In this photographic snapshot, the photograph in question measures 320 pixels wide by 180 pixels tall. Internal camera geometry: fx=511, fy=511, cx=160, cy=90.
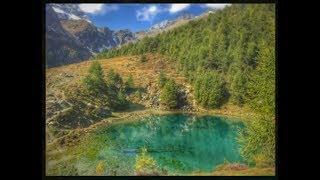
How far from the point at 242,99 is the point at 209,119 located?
2.71 feet

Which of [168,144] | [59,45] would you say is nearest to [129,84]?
[168,144]

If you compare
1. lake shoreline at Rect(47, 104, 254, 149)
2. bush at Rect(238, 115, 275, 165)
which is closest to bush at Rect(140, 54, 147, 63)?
lake shoreline at Rect(47, 104, 254, 149)

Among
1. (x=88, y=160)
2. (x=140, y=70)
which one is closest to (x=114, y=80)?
(x=140, y=70)

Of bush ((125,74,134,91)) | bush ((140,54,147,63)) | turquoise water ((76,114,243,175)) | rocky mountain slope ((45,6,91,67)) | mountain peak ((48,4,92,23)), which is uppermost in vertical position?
mountain peak ((48,4,92,23))

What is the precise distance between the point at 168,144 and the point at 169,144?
0.02m

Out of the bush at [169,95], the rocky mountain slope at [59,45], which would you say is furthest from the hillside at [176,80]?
the rocky mountain slope at [59,45]

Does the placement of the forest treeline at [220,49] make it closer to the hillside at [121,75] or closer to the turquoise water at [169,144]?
the hillside at [121,75]

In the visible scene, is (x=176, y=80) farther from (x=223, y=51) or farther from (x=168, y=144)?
(x=168, y=144)

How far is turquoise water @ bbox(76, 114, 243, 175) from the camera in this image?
10367 millimetres

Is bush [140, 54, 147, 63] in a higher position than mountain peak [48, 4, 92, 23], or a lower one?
lower

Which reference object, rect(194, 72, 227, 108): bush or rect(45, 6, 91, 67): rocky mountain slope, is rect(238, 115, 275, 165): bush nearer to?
rect(194, 72, 227, 108): bush

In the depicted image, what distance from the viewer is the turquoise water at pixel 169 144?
34.0ft

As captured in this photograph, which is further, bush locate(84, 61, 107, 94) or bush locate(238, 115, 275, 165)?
bush locate(84, 61, 107, 94)

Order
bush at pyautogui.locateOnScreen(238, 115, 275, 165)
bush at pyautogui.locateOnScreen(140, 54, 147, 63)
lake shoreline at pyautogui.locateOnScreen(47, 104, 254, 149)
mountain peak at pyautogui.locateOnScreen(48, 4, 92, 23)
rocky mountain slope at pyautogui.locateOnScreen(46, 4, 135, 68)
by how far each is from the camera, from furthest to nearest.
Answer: mountain peak at pyautogui.locateOnScreen(48, 4, 92, 23), bush at pyautogui.locateOnScreen(140, 54, 147, 63), rocky mountain slope at pyautogui.locateOnScreen(46, 4, 135, 68), lake shoreline at pyautogui.locateOnScreen(47, 104, 254, 149), bush at pyautogui.locateOnScreen(238, 115, 275, 165)
